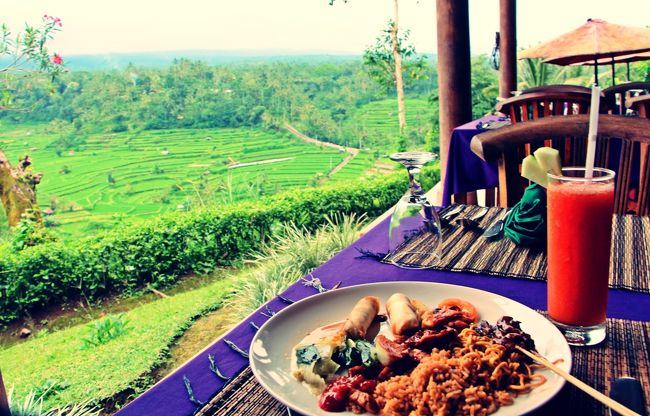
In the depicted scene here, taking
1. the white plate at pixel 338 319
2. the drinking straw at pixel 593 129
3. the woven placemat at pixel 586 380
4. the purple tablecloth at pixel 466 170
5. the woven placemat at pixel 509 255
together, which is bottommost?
the purple tablecloth at pixel 466 170

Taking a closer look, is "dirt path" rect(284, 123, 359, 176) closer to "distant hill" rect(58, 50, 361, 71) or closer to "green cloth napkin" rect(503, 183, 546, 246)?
"distant hill" rect(58, 50, 361, 71)

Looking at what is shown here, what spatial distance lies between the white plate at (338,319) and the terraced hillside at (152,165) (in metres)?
5.36

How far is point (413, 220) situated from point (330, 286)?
30cm

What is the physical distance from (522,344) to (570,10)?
582 inches

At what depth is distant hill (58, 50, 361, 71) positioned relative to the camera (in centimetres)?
1000

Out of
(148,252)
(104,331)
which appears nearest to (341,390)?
(104,331)

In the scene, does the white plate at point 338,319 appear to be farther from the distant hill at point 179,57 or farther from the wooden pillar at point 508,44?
the distant hill at point 179,57

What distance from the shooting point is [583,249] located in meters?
0.61

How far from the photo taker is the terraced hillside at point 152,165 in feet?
24.7

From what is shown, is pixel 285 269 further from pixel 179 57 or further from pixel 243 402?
pixel 179 57

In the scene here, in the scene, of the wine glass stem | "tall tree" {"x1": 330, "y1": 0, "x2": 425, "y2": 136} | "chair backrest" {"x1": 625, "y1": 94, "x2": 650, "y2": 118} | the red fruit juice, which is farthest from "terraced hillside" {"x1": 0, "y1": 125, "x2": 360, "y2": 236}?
the red fruit juice

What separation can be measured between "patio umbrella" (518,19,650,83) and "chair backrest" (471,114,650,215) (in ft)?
8.10

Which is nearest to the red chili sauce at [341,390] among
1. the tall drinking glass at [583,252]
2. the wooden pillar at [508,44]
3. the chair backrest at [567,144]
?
the tall drinking glass at [583,252]

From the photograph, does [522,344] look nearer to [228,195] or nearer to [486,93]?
[228,195]
